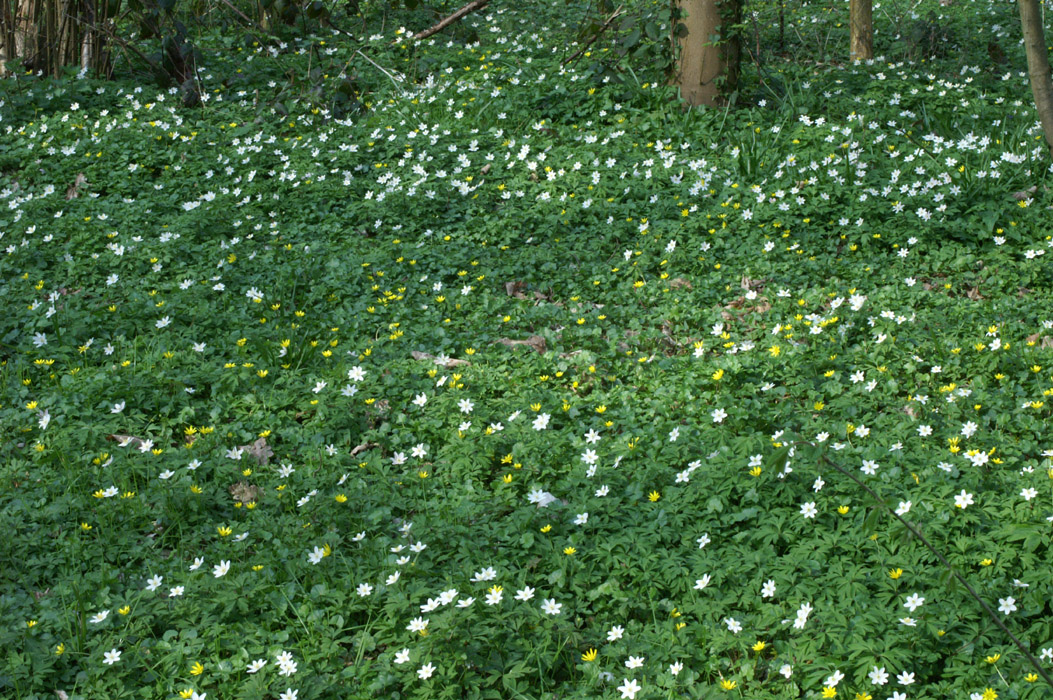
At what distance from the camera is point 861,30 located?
7.99 meters

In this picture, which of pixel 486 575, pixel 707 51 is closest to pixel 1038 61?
pixel 707 51

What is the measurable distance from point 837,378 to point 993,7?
27.1 feet

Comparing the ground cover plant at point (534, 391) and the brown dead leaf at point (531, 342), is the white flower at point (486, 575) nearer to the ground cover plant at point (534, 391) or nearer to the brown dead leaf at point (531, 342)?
the ground cover plant at point (534, 391)

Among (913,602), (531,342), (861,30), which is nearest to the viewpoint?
(913,602)

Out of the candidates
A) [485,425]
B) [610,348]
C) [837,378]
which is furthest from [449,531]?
[837,378]

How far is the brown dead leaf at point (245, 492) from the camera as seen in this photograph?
135 inches

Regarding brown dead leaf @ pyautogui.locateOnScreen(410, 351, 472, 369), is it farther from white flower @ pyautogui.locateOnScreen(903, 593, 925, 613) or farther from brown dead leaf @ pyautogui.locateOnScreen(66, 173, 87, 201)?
brown dead leaf @ pyautogui.locateOnScreen(66, 173, 87, 201)

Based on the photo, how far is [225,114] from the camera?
24.0 feet

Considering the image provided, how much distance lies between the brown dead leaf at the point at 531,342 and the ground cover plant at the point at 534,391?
0.05ft

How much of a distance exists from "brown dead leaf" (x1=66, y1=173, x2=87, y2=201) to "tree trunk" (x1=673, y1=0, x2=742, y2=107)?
4558 millimetres

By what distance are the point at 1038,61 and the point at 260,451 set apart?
4.53 m

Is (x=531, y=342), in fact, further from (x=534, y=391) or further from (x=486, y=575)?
(x=486, y=575)

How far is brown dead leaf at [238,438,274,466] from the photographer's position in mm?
3654

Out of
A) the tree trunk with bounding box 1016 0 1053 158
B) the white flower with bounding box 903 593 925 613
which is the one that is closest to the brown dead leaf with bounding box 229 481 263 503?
the white flower with bounding box 903 593 925 613
